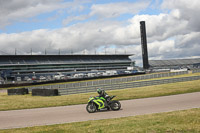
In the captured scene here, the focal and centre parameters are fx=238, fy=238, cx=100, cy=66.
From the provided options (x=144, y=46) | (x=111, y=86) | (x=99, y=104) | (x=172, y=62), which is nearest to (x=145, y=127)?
(x=99, y=104)

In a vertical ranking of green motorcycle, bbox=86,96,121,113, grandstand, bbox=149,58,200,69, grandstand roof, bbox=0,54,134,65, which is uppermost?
grandstand roof, bbox=0,54,134,65

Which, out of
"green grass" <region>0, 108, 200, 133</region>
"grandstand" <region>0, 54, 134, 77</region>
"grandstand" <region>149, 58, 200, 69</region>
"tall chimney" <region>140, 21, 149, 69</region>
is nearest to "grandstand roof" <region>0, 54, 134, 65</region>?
"grandstand" <region>0, 54, 134, 77</region>

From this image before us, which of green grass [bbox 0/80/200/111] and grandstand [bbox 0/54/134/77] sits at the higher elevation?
grandstand [bbox 0/54/134/77]

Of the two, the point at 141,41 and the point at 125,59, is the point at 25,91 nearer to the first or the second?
the point at 141,41

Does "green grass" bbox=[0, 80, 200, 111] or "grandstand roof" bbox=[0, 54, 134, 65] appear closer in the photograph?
"green grass" bbox=[0, 80, 200, 111]

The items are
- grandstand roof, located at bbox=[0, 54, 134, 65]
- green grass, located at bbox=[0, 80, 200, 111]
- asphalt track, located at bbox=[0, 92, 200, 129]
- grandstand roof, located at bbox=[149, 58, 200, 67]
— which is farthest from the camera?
grandstand roof, located at bbox=[149, 58, 200, 67]

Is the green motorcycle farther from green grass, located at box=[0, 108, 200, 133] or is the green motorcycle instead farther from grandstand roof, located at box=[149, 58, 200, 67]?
grandstand roof, located at box=[149, 58, 200, 67]

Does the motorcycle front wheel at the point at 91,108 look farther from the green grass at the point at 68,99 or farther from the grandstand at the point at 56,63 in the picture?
the grandstand at the point at 56,63

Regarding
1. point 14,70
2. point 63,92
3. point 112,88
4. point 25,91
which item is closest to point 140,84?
point 112,88

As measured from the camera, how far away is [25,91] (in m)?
32.9

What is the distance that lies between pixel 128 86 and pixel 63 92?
27.2 feet

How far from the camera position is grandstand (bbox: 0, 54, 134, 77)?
9919 cm

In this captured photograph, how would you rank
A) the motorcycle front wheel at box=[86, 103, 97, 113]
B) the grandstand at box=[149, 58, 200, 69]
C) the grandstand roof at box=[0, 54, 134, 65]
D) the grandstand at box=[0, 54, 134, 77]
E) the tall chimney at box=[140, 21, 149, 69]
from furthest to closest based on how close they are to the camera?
the grandstand at box=[149, 58, 200, 69]
the tall chimney at box=[140, 21, 149, 69]
the grandstand roof at box=[0, 54, 134, 65]
the grandstand at box=[0, 54, 134, 77]
the motorcycle front wheel at box=[86, 103, 97, 113]

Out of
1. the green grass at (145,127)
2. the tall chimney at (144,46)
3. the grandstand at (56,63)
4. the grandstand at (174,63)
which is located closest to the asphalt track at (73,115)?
the green grass at (145,127)
